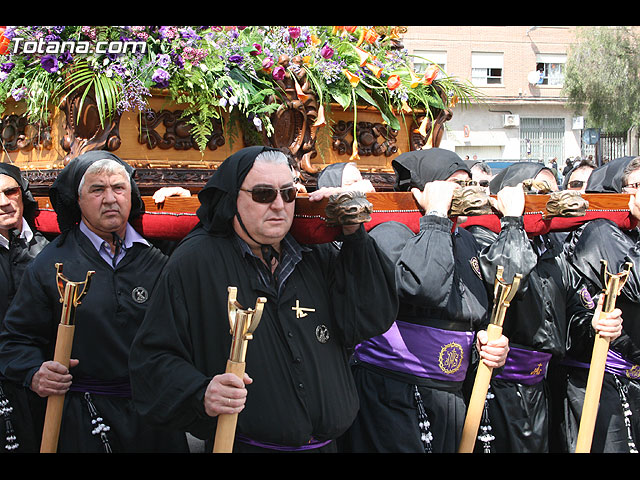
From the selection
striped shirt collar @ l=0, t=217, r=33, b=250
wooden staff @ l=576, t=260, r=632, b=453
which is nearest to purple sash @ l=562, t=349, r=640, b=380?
wooden staff @ l=576, t=260, r=632, b=453

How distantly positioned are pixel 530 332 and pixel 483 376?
1.77ft

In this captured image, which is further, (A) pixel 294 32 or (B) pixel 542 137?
(B) pixel 542 137

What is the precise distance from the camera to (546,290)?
12.0 ft

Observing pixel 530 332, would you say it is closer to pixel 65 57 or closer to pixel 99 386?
pixel 99 386

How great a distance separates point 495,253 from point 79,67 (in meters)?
2.33

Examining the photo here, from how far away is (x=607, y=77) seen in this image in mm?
22891

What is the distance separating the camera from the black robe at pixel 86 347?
2.90 m

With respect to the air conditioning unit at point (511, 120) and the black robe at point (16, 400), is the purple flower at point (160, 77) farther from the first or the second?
the air conditioning unit at point (511, 120)

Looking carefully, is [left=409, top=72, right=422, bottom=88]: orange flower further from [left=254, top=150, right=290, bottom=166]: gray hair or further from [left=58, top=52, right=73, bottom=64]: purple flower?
[left=254, top=150, right=290, bottom=166]: gray hair

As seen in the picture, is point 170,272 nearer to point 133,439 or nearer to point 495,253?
point 133,439

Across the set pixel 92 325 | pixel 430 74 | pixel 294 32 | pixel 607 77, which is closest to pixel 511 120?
pixel 607 77

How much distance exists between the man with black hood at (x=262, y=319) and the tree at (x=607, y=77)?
893 inches

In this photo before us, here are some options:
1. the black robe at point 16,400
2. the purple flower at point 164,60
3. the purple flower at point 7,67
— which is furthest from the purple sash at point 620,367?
the purple flower at point 7,67

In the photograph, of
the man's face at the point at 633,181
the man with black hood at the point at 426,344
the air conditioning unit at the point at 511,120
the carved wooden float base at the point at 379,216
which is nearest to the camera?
the carved wooden float base at the point at 379,216
